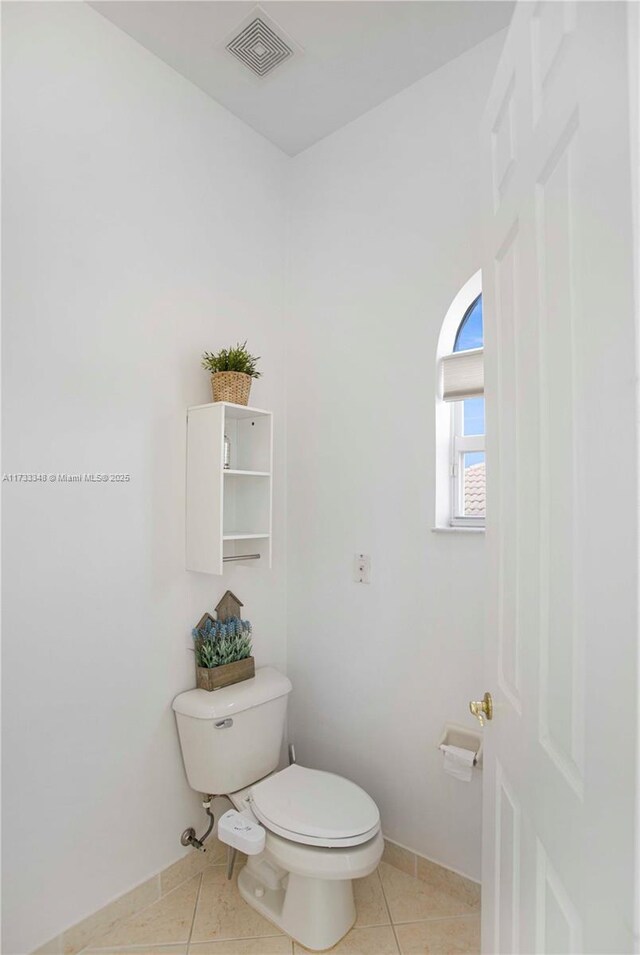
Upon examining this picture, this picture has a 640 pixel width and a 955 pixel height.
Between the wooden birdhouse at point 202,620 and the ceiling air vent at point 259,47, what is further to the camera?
the wooden birdhouse at point 202,620

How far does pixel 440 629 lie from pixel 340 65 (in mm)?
2004

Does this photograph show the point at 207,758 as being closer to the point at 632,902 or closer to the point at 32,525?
the point at 32,525

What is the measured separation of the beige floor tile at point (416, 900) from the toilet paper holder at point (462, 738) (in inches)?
18.8

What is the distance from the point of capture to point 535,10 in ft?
2.48

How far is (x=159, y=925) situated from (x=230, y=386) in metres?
1.72

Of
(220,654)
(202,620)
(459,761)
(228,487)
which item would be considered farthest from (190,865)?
(228,487)

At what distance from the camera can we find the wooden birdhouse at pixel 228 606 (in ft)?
6.47

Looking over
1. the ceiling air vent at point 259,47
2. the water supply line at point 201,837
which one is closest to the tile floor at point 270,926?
the water supply line at point 201,837

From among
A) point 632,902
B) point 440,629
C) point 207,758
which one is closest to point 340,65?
point 440,629

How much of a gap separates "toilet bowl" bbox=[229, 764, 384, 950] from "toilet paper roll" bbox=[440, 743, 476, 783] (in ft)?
0.89

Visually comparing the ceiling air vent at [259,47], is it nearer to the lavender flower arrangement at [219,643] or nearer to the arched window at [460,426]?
the arched window at [460,426]

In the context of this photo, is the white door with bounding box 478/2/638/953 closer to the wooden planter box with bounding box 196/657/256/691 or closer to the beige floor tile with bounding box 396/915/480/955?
the beige floor tile with bounding box 396/915/480/955

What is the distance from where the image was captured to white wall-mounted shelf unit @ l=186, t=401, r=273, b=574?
1766mm

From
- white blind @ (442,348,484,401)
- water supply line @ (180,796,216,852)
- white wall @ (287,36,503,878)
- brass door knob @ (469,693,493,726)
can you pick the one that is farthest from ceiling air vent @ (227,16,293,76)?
water supply line @ (180,796,216,852)
